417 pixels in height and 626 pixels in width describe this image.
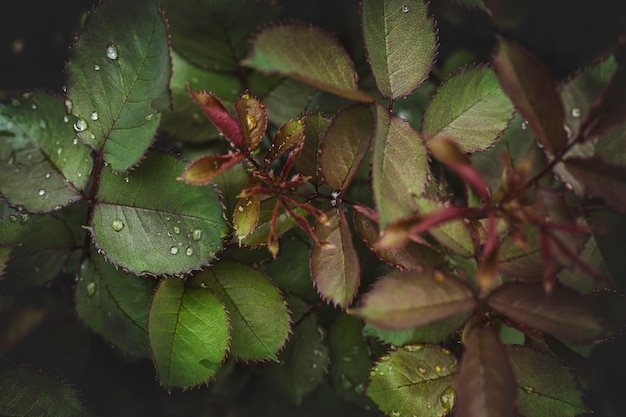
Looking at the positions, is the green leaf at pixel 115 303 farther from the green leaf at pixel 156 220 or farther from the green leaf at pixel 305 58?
the green leaf at pixel 305 58

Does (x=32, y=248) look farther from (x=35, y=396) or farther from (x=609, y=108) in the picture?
(x=609, y=108)

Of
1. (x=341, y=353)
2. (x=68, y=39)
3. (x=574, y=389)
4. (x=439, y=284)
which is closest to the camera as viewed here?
(x=439, y=284)

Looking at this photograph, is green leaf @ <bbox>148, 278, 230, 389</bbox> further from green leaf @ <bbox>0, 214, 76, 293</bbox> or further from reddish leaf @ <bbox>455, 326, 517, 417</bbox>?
reddish leaf @ <bbox>455, 326, 517, 417</bbox>

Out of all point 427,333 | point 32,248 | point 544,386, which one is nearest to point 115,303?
point 32,248

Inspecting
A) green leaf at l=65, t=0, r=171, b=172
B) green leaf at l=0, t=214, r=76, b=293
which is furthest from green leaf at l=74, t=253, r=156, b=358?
green leaf at l=65, t=0, r=171, b=172

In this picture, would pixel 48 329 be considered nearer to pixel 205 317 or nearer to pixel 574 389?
pixel 205 317

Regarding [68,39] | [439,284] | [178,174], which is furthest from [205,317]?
[68,39]

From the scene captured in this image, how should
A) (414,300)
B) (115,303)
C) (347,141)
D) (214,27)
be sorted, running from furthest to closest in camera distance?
1. (214,27)
2. (115,303)
3. (347,141)
4. (414,300)
